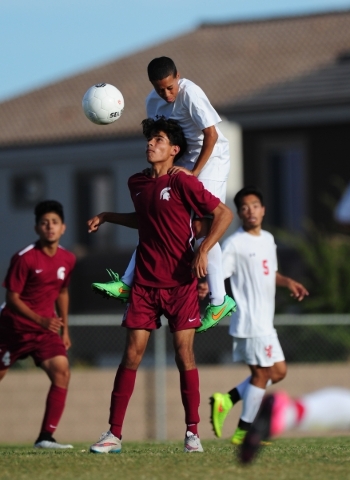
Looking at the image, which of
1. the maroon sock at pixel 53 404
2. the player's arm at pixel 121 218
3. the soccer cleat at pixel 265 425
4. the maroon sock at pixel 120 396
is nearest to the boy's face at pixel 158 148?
the player's arm at pixel 121 218

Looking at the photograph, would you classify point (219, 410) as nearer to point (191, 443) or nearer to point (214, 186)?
point (191, 443)

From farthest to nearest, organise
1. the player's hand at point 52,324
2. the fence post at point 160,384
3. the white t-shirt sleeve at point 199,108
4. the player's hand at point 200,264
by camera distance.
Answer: the fence post at point 160,384 → the player's hand at point 52,324 → the white t-shirt sleeve at point 199,108 → the player's hand at point 200,264

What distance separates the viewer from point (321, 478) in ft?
20.3

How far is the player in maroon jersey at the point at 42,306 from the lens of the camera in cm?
1004

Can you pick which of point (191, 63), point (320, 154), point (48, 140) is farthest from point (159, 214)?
point (191, 63)

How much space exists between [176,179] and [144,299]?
2.84 ft

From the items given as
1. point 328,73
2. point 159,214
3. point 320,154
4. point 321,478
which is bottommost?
point 321,478

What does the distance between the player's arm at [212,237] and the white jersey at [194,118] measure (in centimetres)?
57

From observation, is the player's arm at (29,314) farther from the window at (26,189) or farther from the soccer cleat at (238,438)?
the window at (26,189)

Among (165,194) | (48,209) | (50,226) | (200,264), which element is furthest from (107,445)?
(48,209)

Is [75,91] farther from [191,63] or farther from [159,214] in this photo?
[159,214]

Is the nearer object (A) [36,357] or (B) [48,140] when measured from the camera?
(A) [36,357]

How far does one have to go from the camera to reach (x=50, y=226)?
1002cm

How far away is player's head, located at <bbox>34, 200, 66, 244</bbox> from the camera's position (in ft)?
32.8
